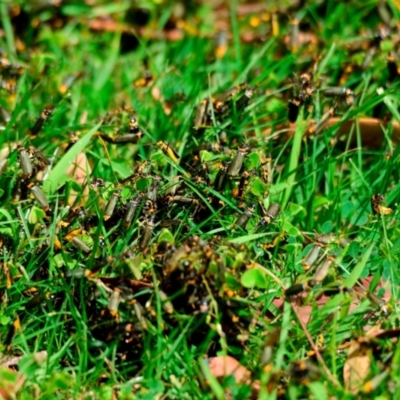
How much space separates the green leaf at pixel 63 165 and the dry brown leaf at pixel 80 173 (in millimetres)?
43

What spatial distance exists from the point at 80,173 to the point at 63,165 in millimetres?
242

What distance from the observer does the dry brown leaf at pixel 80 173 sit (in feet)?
11.7

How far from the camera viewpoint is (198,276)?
2809mm

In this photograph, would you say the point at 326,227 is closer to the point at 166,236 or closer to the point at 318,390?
the point at 166,236

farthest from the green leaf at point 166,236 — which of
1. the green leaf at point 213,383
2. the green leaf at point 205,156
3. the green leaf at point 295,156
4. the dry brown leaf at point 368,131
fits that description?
the dry brown leaf at point 368,131

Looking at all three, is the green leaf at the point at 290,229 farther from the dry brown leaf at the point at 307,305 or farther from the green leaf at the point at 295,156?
the green leaf at the point at 295,156

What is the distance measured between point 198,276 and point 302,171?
4.32ft

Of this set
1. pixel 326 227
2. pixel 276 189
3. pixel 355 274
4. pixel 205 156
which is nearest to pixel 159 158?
pixel 205 156

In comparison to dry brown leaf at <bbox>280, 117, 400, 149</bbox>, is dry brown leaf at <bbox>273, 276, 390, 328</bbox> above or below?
below

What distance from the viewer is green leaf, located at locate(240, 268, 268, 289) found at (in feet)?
9.24

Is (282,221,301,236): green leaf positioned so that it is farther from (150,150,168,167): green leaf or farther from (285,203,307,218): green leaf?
(150,150,168,167): green leaf

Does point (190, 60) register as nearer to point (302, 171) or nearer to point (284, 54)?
point (284, 54)

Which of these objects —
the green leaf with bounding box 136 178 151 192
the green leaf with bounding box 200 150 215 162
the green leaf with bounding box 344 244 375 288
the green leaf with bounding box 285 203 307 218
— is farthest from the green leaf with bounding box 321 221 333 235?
the green leaf with bounding box 136 178 151 192

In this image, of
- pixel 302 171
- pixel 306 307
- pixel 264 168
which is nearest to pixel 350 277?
pixel 306 307
